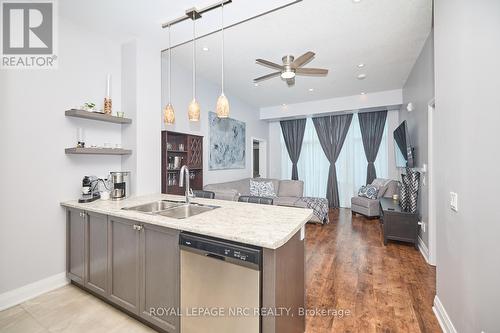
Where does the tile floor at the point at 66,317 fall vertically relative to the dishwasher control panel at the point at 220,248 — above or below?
below

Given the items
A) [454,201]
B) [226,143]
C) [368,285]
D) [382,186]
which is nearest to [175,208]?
[368,285]

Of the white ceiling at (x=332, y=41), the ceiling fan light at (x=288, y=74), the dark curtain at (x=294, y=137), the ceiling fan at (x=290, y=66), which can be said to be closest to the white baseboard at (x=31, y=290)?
the white ceiling at (x=332, y=41)

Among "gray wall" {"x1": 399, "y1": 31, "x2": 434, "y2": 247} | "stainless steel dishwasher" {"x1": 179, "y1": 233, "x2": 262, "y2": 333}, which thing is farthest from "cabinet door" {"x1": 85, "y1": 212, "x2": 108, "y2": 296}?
"gray wall" {"x1": 399, "y1": 31, "x2": 434, "y2": 247}

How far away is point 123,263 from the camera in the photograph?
1.87 metres

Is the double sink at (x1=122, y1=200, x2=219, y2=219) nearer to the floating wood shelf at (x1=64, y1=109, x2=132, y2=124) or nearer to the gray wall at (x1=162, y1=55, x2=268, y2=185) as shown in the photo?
the floating wood shelf at (x1=64, y1=109, x2=132, y2=124)

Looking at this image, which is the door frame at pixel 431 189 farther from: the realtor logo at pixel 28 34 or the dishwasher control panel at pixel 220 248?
the realtor logo at pixel 28 34

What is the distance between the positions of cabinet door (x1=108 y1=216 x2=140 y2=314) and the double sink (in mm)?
247

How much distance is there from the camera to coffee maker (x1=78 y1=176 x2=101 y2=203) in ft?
7.76

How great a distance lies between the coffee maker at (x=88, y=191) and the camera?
2364 mm

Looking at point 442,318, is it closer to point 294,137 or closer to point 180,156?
point 180,156

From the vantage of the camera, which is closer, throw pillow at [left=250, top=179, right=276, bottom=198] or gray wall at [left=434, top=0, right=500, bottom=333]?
gray wall at [left=434, top=0, right=500, bottom=333]

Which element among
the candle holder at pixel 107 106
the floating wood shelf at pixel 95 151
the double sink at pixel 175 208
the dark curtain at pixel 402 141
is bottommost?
the double sink at pixel 175 208

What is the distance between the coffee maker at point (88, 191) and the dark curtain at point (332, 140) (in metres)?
5.79

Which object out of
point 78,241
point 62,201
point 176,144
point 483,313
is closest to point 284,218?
point 483,313
